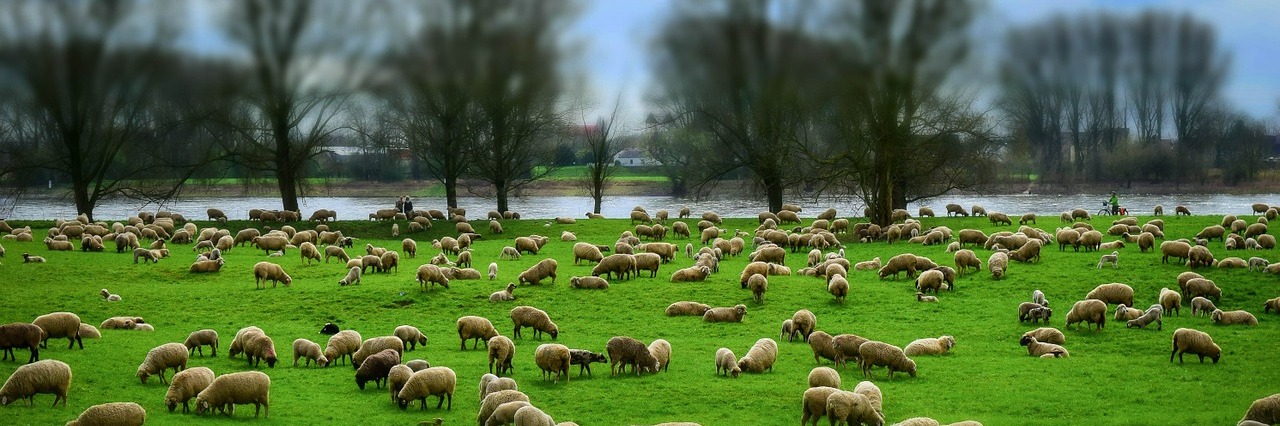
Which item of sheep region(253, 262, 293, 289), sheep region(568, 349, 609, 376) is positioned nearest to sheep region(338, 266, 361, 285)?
sheep region(253, 262, 293, 289)

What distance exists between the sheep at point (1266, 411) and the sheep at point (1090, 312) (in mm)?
7188

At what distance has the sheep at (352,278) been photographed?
84.8ft

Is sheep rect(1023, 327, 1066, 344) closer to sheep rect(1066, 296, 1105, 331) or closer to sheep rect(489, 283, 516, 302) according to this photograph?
sheep rect(1066, 296, 1105, 331)

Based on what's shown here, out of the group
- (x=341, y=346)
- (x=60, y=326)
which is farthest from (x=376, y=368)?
(x=60, y=326)

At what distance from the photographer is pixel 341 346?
58.7 feet

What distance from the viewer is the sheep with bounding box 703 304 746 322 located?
21.7m

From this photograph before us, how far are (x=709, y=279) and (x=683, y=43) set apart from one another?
29.3m

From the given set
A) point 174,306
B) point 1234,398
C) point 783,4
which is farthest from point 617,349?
point 783,4

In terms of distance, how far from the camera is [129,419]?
41.8 ft

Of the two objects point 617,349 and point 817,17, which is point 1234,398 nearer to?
point 617,349

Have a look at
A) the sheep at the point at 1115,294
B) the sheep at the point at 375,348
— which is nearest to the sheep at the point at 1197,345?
the sheep at the point at 1115,294

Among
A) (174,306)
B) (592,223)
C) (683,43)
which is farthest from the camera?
(683,43)

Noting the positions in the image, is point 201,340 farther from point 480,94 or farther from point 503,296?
point 480,94

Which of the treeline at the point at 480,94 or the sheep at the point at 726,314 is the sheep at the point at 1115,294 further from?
the treeline at the point at 480,94
